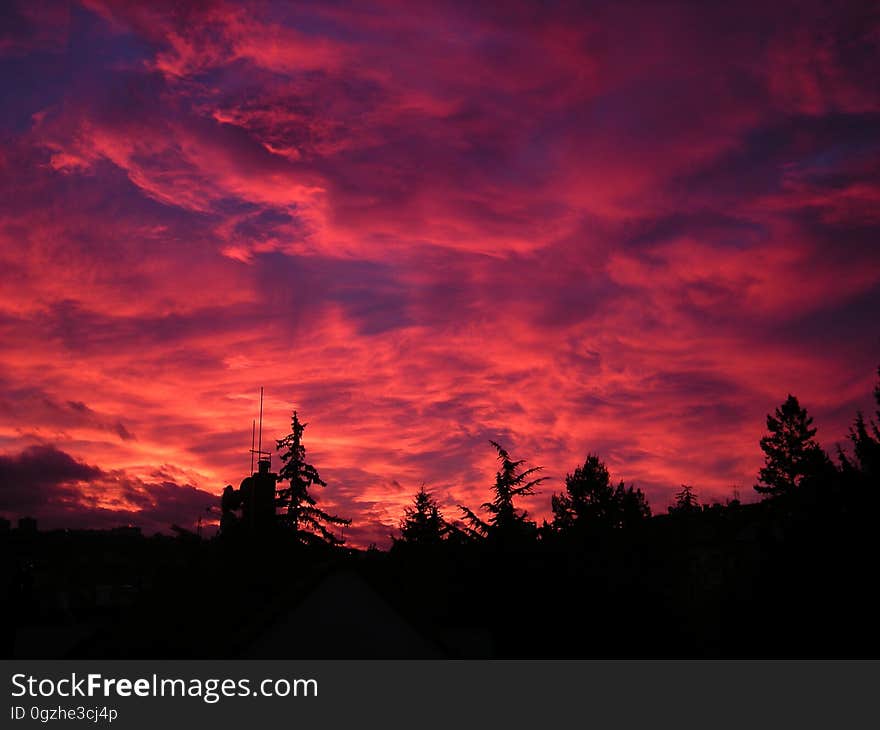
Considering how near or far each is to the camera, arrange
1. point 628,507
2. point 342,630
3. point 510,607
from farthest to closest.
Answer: point 628,507 → point 510,607 → point 342,630

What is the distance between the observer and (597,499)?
78812 millimetres

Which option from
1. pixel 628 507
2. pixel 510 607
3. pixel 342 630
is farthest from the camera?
pixel 628 507

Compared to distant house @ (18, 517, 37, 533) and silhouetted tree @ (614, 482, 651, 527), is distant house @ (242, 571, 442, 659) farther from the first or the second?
distant house @ (18, 517, 37, 533)

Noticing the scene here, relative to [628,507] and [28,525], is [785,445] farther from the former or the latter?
[28,525]

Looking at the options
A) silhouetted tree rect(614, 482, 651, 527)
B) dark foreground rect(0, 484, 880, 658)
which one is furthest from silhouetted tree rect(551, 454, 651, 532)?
dark foreground rect(0, 484, 880, 658)

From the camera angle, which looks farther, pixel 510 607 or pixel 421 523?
pixel 421 523

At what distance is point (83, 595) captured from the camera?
225 feet

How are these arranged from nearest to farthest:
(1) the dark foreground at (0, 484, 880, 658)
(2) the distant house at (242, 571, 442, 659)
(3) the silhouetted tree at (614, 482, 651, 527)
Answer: (2) the distant house at (242, 571, 442, 659) → (1) the dark foreground at (0, 484, 880, 658) → (3) the silhouetted tree at (614, 482, 651, 527)

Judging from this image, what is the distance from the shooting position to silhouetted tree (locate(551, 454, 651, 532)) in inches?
2896

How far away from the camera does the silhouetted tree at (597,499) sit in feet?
241

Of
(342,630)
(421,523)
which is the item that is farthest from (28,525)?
(342,630)
